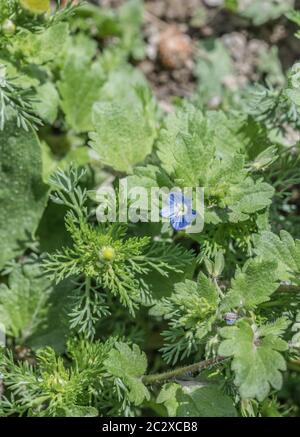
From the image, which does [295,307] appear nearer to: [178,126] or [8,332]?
[178,126]

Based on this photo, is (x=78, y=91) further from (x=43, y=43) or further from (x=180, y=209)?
(x=180, y=209)

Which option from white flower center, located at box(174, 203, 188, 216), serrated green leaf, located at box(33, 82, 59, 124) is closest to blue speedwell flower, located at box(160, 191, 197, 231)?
white flower center, located at box(174, 203, 188, 216)

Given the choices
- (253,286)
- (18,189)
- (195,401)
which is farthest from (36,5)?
(195,401)

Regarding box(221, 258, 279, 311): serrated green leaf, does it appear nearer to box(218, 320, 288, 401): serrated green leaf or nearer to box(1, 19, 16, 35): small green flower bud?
box(218, 320, 288, 401): serrated green leaf

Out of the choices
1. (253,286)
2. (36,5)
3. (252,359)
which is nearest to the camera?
(252,359)

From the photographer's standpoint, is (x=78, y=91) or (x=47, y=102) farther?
(x=78, y=91)

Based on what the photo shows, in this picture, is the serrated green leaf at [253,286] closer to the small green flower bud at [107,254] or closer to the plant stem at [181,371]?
the plant stem at [181,371]
